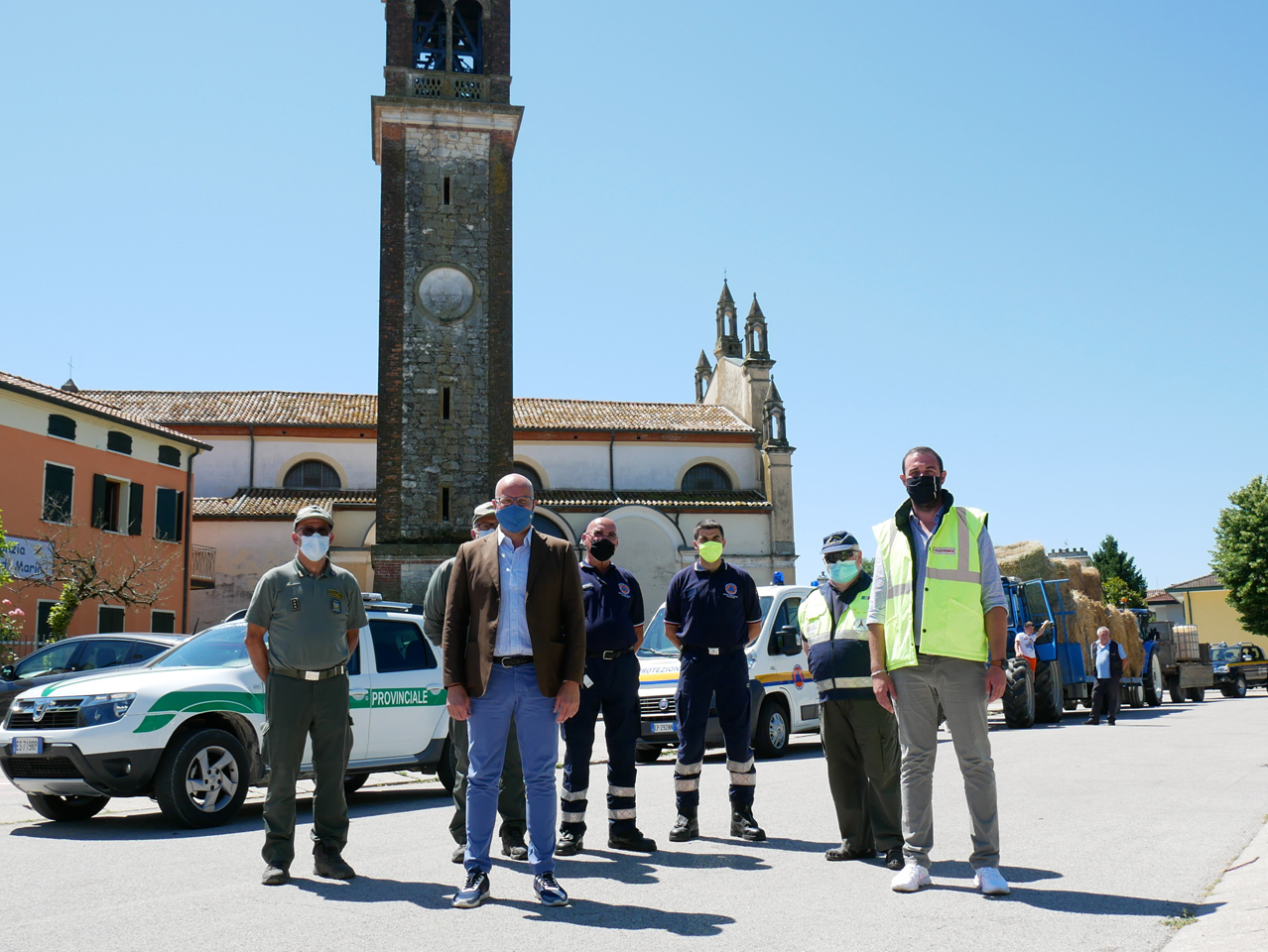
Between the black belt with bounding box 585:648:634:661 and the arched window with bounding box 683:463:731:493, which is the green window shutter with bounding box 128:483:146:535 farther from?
the black belt with bounding box 585:648:634:661

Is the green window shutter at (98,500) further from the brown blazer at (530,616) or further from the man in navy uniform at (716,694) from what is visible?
the brown blazer at (530,616)

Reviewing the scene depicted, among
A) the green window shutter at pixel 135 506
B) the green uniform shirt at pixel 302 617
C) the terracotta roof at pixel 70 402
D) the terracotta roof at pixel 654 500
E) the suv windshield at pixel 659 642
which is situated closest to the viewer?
the green uniform shirt at pixel 302 617

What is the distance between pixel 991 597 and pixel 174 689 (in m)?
6.06

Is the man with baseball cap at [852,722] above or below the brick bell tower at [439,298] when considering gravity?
below

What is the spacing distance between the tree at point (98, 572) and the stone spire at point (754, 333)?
25.1 m

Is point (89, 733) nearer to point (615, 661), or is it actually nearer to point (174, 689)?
point (174, 689)

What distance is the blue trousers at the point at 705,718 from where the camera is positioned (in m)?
7.30

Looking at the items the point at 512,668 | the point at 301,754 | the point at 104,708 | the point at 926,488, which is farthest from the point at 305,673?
the point at 926,488

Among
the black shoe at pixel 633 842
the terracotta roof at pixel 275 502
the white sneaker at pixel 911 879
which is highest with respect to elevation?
the terracotta roof at pixel 275 502

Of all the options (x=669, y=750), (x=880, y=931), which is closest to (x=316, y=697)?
(x=880, y=931)

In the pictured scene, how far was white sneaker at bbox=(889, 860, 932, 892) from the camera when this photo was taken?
5410 millimetres

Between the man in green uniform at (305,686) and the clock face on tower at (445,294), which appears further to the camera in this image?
the clock face on tower at (445,294)

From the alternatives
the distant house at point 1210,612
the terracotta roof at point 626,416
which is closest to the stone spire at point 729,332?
the terracotta roof at point 626,416

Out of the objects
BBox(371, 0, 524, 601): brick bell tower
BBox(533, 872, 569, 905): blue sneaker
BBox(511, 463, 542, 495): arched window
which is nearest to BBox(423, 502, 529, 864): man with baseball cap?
BBox(533, 872, 569, 905): blue sneaker
